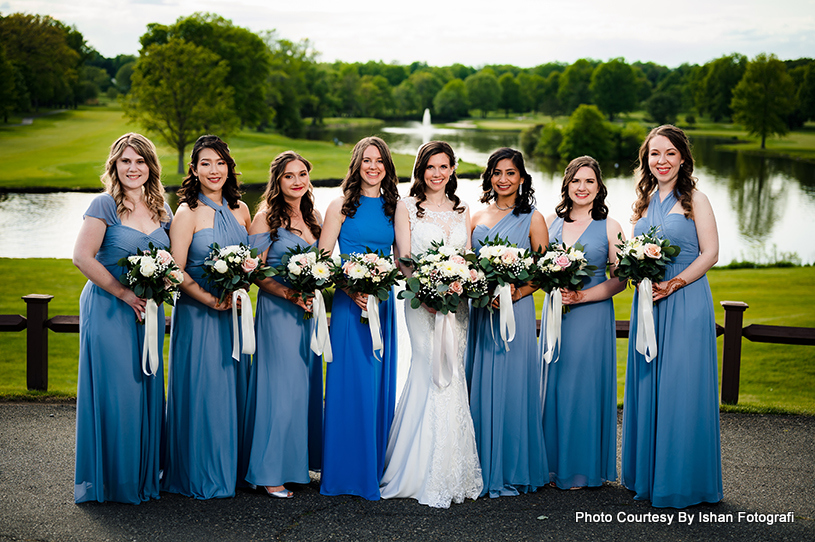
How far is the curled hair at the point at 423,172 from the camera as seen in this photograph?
5.56 m

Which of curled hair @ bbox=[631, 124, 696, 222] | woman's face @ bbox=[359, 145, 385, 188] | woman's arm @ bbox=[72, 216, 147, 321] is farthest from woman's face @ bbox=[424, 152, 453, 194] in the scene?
woman's arm @ bbox=[72, 216, 147, 321]

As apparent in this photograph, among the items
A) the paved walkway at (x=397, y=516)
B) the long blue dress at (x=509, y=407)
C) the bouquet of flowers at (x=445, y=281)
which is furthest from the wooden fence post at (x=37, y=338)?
the long blue dress at (x=509, y=407)

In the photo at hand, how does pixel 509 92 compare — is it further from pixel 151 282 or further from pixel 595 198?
pixel 151 282

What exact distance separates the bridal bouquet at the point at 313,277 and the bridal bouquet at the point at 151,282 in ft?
2.69

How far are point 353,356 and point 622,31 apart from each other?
201 feet

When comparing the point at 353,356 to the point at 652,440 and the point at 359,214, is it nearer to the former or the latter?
the point at 359,214

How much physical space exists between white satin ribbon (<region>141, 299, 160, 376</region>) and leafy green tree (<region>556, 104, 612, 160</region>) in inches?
1852

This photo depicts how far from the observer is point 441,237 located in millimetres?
5613

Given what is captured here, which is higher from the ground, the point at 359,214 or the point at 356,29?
the point at 356,29

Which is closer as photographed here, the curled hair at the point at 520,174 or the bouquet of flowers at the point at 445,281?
the bouquet of flowers at the point at 445,281

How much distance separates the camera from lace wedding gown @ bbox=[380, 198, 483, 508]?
17.4 feet

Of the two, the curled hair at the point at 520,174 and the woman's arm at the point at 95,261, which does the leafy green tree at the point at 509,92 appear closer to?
the curled hair at the point at 520,174

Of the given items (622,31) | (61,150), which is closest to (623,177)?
(622,31)

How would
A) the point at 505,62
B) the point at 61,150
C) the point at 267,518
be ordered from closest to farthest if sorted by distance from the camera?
the point at 267,518, the point at 61,150, the point at 505,62
